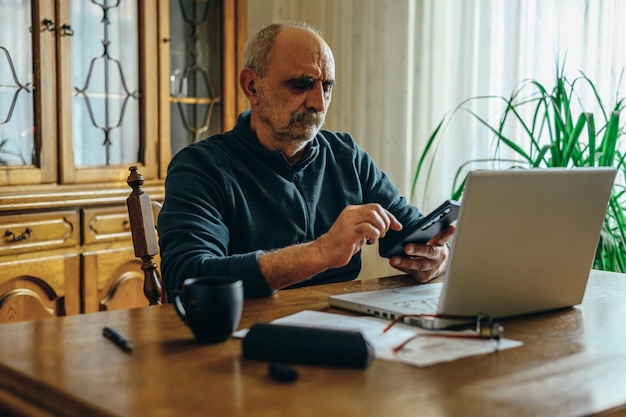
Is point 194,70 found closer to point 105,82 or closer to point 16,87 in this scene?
point 105,82

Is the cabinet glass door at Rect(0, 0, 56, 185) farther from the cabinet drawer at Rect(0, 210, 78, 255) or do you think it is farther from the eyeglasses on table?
the eyeglasses on table

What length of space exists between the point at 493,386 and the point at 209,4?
287 centimetres

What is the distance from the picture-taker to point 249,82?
2148 mm

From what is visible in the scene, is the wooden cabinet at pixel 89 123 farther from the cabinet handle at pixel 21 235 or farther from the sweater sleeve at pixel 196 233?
the sweater sleeve at pixel 196 233

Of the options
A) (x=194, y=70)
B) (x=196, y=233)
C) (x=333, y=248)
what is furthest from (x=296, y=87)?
(x=194, y=70)

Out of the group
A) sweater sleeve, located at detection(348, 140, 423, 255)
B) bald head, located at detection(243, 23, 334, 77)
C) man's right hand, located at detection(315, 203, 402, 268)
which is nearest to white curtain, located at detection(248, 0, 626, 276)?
sweater sleeve, located at detection(348, 140, 423, 255)

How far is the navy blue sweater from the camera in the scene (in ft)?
5.35

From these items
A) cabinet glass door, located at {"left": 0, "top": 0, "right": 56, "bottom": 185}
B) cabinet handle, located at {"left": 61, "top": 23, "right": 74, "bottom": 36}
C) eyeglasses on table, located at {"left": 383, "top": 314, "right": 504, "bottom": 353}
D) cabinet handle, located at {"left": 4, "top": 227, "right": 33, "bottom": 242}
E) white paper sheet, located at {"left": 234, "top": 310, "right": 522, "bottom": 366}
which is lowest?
cabinet handle, located at {"left": 4, "top": 227, "right": 33, "bottom": 242}

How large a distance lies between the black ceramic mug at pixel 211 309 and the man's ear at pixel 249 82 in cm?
105

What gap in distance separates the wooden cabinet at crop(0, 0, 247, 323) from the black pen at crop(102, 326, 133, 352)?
1.76m

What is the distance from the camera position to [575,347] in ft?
3.90

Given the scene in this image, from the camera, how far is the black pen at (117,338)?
3.70 feet

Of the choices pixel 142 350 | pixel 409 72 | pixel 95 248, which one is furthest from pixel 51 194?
pixel 142 350

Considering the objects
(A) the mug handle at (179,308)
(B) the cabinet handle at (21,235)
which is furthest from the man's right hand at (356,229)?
(B) the cabinet handle at (21,235)
